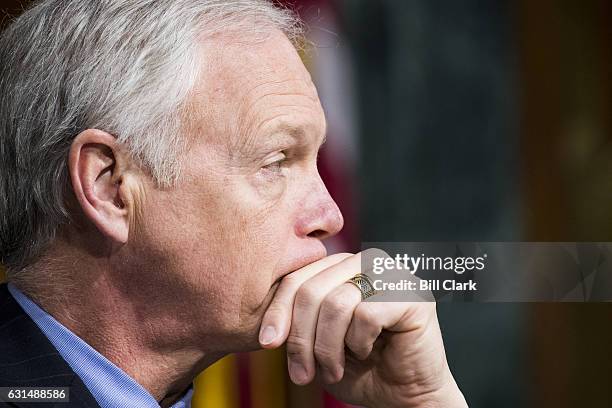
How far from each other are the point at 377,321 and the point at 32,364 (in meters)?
0.61

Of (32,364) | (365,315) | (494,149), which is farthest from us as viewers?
(494,149)

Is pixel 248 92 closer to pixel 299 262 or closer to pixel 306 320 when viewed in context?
pixel 299 262

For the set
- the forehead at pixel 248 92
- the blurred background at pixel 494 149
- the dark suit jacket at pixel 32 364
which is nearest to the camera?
the dark suit jacket at pixel 32 364

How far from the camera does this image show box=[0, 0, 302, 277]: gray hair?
5.74 ft

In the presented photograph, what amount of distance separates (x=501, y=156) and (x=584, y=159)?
329mm

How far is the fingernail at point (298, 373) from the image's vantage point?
1832mm

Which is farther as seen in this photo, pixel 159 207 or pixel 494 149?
pixel 494 149

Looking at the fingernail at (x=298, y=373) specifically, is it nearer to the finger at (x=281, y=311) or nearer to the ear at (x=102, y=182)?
the finger at (x=281, y=311)

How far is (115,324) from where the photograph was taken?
5.94 ft

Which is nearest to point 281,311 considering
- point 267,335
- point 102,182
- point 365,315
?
point 267,335

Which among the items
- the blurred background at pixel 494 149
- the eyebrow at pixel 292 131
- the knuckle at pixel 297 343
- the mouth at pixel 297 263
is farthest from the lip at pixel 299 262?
the blurred background at pixel 494 149

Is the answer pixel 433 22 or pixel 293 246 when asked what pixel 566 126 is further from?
pixel 293 246

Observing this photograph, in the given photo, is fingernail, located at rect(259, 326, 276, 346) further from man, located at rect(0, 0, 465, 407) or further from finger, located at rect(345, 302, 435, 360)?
finger, located at rect(345, 302, 435, 360)

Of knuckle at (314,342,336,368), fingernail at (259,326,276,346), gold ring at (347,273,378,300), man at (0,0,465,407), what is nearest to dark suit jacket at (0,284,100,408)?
man at (0,0,465,407)
